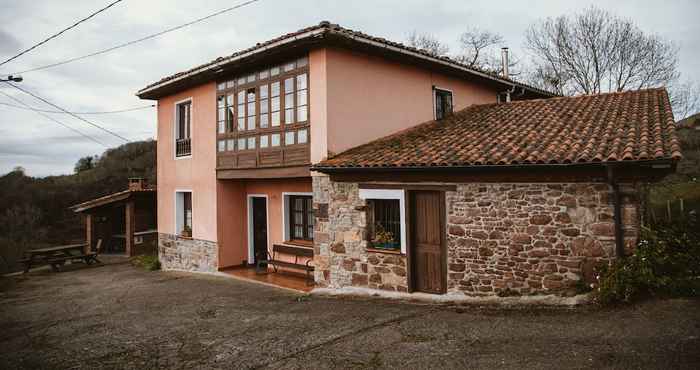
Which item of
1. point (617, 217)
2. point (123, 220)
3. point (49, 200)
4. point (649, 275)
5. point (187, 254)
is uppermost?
point (49, 200)

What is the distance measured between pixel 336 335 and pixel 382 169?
3226 millimetres

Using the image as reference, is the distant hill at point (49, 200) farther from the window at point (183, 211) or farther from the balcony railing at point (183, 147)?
the balcony railing at point (183, 147)

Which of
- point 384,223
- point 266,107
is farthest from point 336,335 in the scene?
point 266,107

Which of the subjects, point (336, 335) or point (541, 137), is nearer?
point (336, 335)

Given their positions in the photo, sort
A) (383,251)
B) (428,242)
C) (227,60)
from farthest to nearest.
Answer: (227,60), (383,251), (428,242)

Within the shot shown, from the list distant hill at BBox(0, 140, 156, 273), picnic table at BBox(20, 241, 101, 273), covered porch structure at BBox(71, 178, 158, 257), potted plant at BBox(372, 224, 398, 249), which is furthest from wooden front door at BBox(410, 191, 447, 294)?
distant hill at BBox(0, 140, 156, 273)

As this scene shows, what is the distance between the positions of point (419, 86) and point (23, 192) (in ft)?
90.9

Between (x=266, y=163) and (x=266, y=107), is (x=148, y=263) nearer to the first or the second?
(x=266, y=163)

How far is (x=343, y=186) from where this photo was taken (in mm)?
8688

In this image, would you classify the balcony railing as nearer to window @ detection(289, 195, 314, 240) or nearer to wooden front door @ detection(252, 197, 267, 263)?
wooden front door @ detection(252, 197, 267, 263)

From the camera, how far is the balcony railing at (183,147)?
41.3 ft

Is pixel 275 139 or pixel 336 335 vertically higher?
pixel 275 139

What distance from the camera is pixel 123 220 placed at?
835 inches

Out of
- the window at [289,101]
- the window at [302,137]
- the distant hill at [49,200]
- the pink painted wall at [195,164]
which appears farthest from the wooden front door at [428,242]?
the distant hill at [49,200]
